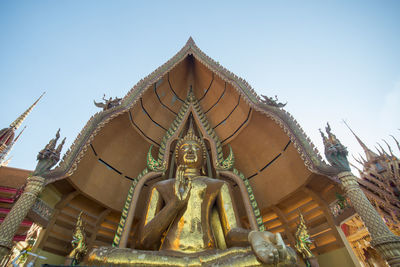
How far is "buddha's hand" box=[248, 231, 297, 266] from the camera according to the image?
55.2 inches

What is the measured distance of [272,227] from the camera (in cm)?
464

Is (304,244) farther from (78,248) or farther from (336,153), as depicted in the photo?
(78,248)

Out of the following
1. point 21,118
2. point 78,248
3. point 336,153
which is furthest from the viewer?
point 21,118

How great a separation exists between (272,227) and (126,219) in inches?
128

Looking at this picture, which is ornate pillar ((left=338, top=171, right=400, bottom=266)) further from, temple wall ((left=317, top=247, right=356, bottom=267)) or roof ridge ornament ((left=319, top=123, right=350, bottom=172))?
temple wall ((left=317, top=247, right=356, bottom=267))


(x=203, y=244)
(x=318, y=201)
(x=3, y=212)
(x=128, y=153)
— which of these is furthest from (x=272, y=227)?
(x=3, y=212)

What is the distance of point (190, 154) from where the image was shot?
373 cm

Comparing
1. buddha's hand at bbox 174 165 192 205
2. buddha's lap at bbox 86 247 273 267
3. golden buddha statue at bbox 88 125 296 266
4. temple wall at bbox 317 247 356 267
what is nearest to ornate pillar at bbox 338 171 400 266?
temple wall at bbox 317 247 356 267

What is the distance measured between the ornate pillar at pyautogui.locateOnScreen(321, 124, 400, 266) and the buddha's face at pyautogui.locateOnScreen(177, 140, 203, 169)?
2248mm

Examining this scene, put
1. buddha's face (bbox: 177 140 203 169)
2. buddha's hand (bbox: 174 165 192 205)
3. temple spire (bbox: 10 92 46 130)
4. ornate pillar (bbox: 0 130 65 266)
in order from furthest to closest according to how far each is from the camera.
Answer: temple spire (bbox: 10 92 46 130)
buddha's face (bbox: 177 140 203 169)
ornate pillar (bbox: 0 130 65 266)
buddha's hand (bbox: 174 165 192 205)

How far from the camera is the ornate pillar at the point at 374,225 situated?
248cm

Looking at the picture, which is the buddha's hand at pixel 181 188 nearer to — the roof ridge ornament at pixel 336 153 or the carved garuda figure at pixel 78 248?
the carved garuda figure at pixel 78 248

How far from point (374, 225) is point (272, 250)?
2.28 meters

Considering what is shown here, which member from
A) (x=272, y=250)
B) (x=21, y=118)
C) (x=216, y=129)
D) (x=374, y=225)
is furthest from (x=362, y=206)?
(x=21, y=118)
